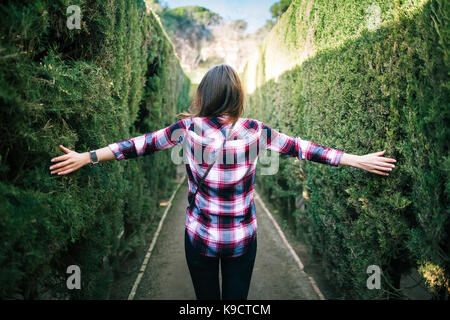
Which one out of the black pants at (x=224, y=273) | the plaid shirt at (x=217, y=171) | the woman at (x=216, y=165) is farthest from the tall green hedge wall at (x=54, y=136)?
the black pants at (x=224, y=273)

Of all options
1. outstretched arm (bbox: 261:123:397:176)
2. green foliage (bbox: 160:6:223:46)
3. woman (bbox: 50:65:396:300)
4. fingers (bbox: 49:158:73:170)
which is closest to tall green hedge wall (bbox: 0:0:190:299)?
fingers (bbox: 49:158:73:170)

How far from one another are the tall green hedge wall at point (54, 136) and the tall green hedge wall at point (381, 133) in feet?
8.07

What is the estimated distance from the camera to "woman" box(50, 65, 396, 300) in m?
1.82

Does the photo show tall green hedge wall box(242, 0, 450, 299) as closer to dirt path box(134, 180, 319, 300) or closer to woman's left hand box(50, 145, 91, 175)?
dirt path box(134, 180, 319, 300)

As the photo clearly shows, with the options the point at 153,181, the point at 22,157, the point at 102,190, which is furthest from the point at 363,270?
the point at 153,181

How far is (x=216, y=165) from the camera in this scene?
1803 millimetres

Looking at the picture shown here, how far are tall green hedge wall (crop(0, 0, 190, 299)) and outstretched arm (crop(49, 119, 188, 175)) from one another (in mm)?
106

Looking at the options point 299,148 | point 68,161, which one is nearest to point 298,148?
point 299,148

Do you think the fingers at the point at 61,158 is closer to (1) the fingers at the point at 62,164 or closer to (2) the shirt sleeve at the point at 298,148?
(1) the fingers at the point at 62,164

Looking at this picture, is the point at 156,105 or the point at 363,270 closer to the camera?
the point at 363,270

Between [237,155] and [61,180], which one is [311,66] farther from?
[61,180]

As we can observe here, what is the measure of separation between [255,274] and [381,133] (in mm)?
3052
